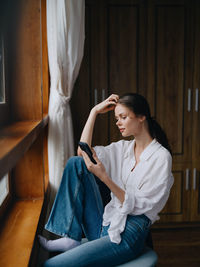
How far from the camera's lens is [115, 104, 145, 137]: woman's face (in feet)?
5.46

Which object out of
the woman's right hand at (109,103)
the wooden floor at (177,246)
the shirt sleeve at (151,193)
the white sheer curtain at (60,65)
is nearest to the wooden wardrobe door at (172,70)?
the wooden floor at (177,246)

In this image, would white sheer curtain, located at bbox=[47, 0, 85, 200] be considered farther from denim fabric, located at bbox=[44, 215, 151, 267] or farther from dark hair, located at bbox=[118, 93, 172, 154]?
denim fabric, located at bbox=[44, 215, 151, 267]

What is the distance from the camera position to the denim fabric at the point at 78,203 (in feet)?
5.24

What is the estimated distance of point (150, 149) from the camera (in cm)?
165

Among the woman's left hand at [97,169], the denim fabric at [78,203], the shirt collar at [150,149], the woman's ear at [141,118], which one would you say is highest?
the woman's ear at [141,118]

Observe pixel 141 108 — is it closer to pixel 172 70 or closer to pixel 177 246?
pixel 172 70

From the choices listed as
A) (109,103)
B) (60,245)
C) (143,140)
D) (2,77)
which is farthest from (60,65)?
(60,245)

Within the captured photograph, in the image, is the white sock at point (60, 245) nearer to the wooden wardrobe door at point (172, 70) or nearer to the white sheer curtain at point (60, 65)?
the white sheer curtain at point (60, 65)

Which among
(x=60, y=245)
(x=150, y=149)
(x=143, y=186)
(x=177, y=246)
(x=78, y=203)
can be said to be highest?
(x=150, y=149)

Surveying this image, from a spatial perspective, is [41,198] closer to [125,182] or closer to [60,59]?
[125,182]

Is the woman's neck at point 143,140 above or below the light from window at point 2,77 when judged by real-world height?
below

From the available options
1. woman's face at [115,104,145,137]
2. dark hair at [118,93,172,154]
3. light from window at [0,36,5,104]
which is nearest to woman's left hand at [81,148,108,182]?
woman's face at [115,104,145,137]

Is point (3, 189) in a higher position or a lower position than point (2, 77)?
lower

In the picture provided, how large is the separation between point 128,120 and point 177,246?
4.90ft
